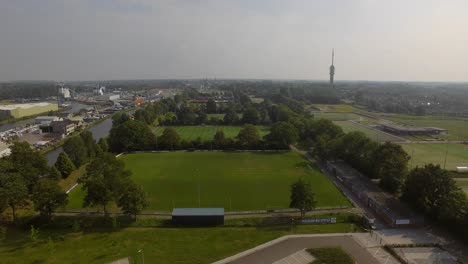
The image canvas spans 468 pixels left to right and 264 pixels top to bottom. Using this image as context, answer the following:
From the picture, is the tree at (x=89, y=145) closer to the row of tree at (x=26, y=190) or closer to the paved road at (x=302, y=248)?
the row of tree at (x=26, y=190)

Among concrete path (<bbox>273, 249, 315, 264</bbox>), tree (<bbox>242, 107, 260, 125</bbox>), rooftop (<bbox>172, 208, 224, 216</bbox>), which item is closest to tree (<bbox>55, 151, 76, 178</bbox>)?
rooftop (<bbox>172, 208, 224, 216</bbox>)

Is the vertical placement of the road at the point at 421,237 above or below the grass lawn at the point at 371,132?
below

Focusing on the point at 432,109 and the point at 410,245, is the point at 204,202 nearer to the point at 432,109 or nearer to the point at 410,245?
the point at 410,245

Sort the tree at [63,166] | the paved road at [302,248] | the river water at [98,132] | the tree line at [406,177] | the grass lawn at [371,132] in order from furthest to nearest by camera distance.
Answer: the grass lawn at [371,132] < the river water at [98,132] < the tree at [63,166] < the tree line at [406,177] < the paved road at [302,248]

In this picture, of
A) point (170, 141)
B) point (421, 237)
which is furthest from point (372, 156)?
point (170, 141)

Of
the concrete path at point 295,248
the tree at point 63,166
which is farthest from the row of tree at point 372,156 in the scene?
the tree at point 63,166

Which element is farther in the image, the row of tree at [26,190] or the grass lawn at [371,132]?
the grass lawn at [371,132]

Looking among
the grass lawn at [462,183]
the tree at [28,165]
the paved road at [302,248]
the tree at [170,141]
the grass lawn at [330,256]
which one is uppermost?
the tree at [28,165]
